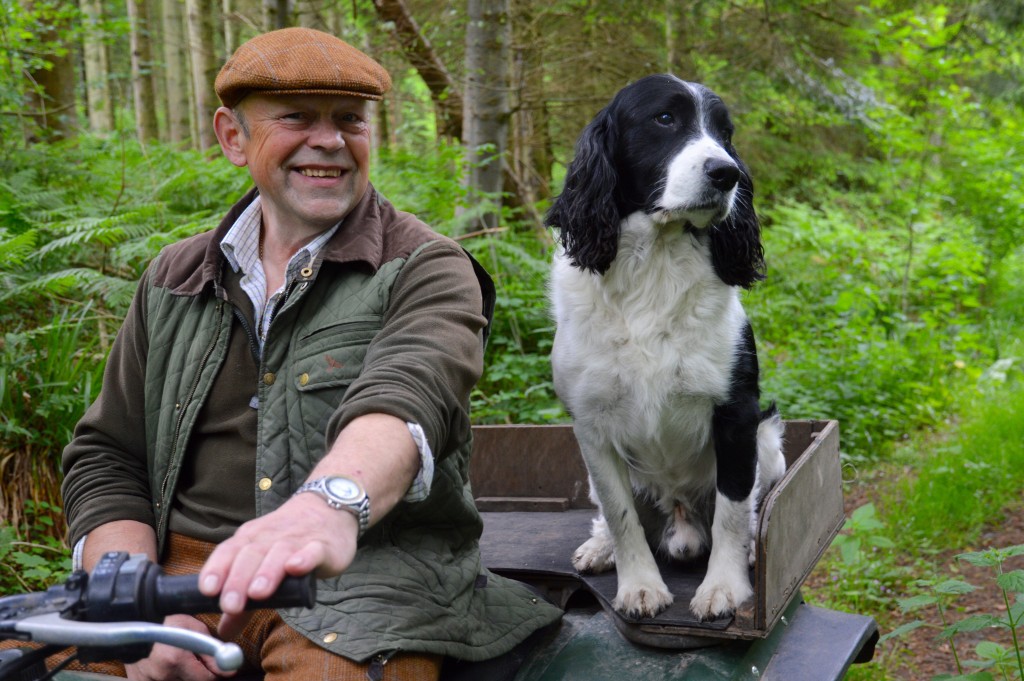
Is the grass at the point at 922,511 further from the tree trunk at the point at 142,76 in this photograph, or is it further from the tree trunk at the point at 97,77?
the tree trunk at the point at 142,76

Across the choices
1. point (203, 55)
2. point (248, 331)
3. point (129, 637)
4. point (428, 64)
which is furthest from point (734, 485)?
point (203, 55)

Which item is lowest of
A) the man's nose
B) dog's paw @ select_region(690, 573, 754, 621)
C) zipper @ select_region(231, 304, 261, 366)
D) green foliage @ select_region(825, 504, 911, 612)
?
green foliage @ select_region(825, 504, 911, 612)

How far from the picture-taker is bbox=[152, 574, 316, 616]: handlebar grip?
1.24 m

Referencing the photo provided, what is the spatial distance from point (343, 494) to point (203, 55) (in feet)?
35.4

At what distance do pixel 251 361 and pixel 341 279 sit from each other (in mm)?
295

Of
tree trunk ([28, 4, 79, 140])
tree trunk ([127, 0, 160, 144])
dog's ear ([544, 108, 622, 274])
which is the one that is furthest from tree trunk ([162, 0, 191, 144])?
dog's ear ([544, 108, 622, 274])

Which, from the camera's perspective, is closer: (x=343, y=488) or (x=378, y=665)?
(x=343, y=488)

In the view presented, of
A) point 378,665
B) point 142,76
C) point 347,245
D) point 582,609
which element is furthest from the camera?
point 142,76

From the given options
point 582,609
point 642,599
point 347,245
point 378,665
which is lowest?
point 582,609

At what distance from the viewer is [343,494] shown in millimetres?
1545

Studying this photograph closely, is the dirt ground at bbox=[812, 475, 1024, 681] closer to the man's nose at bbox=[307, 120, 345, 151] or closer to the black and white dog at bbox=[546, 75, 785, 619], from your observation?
the black and white dog at bbox=[546, 75, 785, 619]

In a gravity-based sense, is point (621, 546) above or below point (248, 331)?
below

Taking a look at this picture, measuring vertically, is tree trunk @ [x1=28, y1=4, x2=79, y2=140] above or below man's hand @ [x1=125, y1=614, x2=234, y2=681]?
below

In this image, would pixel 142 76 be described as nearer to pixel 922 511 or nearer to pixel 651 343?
pixel 922 511
